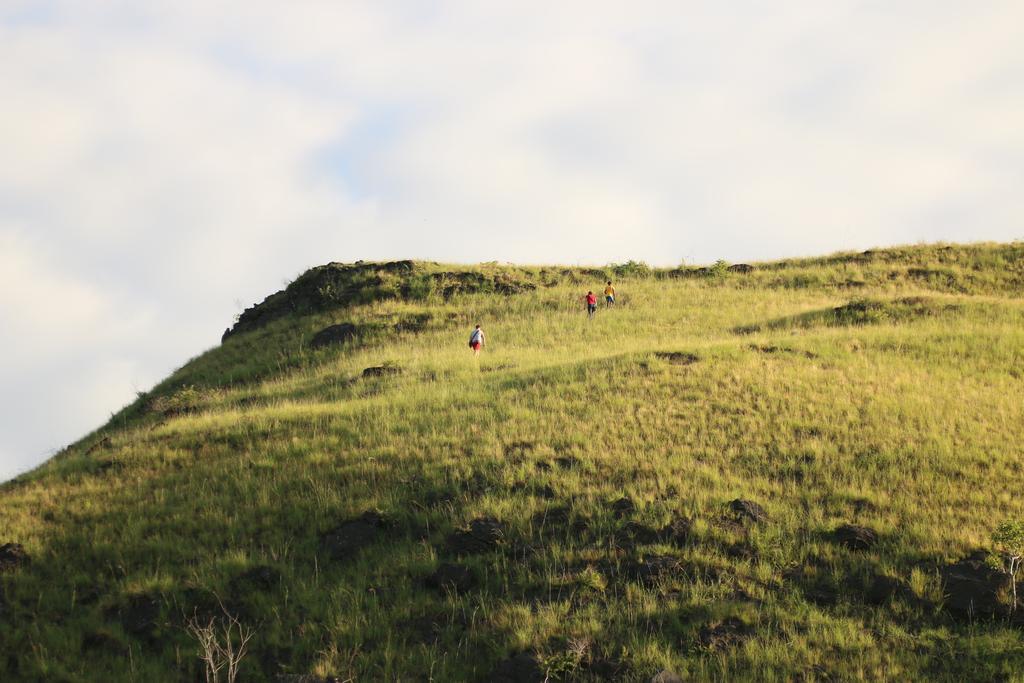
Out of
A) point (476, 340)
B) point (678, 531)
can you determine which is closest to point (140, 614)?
point (678, 531)

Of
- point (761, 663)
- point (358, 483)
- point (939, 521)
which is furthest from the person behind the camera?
point (358, 483)

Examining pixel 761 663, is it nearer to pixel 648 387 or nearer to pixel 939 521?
pixel 939 521

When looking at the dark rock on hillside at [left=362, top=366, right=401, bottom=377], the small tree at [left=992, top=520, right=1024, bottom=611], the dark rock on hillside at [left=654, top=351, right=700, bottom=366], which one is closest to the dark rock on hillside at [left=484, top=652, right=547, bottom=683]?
the small tree at [left=992, top=520, right=1024, bottom=611]

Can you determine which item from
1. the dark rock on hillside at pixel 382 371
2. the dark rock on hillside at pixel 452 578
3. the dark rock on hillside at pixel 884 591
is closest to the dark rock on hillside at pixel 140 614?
the dark rock on hillside at pixel 452 578

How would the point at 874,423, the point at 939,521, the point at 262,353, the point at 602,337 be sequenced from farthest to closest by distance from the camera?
the point at 262,353, the point at 602,337, the point at 874,423, the point at 939,521

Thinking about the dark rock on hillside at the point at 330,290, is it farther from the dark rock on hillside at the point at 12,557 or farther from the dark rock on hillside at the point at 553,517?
the dark rock on hillside at the point at 553,517

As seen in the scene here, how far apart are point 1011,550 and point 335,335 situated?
26.2 meters

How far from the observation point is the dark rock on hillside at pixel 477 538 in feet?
42.2

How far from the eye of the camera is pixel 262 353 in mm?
33531

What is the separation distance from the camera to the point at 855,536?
12281 millimetres

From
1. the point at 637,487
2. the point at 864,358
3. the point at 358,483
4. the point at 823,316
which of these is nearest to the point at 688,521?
the point at 637,487

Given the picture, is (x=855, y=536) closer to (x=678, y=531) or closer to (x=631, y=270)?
(x=678, y=531)

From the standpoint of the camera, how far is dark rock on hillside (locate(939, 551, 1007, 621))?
34.4ft

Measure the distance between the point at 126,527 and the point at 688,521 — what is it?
9605 mm
